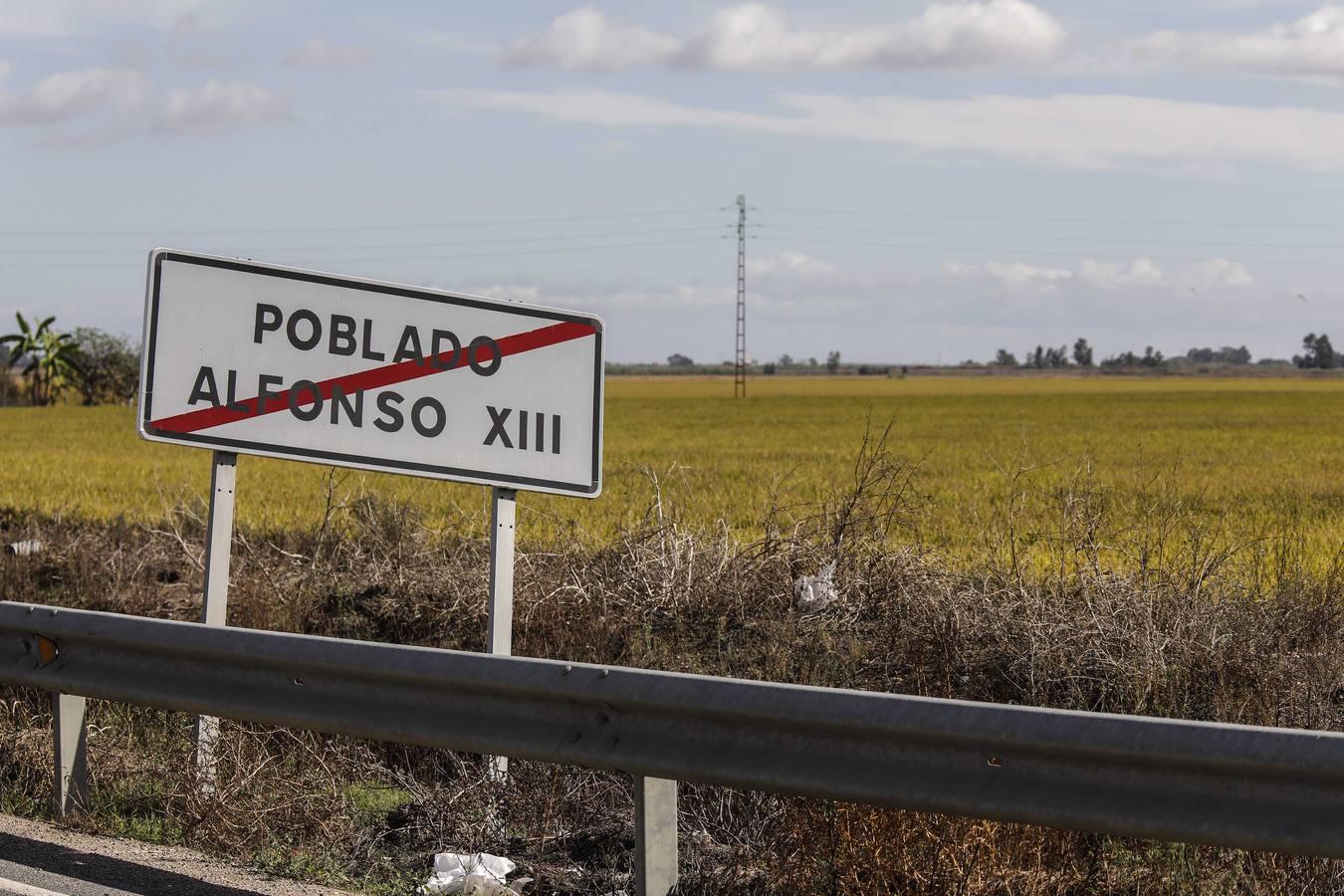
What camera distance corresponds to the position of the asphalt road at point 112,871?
450 centimetres

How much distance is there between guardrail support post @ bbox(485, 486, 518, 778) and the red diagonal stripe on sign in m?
0.56

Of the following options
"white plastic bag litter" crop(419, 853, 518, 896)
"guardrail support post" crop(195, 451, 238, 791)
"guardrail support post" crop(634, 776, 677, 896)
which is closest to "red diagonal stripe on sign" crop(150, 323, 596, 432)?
"guardrail support post" crop(195, 451, 238, 791)

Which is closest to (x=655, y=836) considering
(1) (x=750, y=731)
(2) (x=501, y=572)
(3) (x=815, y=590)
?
(1) (x=750, y=731)

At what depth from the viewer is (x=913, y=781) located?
3754mm

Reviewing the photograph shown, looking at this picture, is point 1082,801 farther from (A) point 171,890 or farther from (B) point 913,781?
(A) point 171,890

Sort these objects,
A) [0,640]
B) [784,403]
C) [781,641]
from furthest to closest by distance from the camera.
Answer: [784,403], [781,641], [0,640]

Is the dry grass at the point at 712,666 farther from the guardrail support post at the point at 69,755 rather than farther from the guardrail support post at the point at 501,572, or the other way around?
the guardrail support post at the point at 501,572

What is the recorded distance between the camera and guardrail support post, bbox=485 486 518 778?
5.61m

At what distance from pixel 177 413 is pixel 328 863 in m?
1.95

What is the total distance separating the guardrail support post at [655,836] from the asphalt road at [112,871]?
100 centimetres

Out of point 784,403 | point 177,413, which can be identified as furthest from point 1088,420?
point 177,413

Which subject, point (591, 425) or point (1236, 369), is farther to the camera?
point (1236, 369)

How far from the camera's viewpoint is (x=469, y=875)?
4562 mm

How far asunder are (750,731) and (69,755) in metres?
2.71
